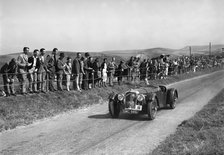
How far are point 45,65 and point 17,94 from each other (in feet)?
6.12

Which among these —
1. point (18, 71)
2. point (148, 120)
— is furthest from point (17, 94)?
point (148, 120)

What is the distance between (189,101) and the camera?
57.2 ft

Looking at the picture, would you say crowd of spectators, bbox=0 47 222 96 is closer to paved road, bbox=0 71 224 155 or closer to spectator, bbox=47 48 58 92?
spectator, bbox=47 48 58 92

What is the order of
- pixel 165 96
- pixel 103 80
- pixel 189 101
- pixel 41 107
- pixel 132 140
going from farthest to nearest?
pixel 103 80
pixel 189 101
pixel 165 96
pixel 41 107
pixel 132 140

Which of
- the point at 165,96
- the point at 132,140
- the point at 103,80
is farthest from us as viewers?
the point at 103,80

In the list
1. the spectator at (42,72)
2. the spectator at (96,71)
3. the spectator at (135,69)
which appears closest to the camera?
the spectator at (42,72)

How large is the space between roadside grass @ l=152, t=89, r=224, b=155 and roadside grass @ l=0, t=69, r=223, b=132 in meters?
5.48

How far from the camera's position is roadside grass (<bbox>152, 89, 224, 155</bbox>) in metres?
7.82

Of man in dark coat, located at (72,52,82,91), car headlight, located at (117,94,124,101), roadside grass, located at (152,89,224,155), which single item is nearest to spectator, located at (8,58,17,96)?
man in dark coat, located at (72,52,82,91)

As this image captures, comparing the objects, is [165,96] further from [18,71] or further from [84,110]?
[18,71]

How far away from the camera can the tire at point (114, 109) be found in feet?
42.0

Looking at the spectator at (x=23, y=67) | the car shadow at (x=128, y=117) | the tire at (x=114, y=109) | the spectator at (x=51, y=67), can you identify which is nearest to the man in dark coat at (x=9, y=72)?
the spectator at (x=23, y=67)

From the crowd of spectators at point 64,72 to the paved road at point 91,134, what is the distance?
2237mm

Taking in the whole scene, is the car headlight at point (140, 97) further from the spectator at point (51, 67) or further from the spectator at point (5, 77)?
the spectator at point (5, 77)
